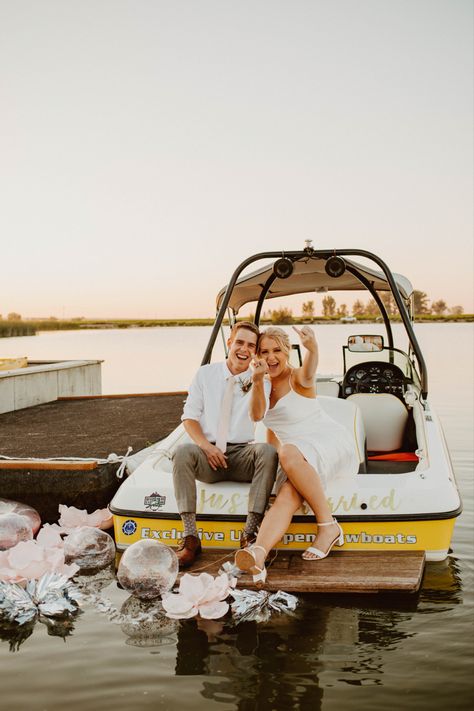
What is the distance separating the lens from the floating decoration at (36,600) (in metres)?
4.12

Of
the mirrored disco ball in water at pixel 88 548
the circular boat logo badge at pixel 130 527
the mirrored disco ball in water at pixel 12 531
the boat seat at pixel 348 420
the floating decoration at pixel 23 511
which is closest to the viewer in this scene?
the circular boat logo badge at pixel 130 527

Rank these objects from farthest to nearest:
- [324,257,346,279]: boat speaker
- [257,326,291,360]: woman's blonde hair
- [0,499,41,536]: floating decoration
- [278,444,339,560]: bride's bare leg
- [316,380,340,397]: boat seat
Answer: [316,380,340,397]: boat seat < [324,257,346,279]: boat speaker < [0,499,41,536]: floating decoration < [257,326,291,360]: woman's blonde hair < [278,444,339,560]: bride's bare leg

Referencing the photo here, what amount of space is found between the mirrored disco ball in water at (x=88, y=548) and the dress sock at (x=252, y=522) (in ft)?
3.33

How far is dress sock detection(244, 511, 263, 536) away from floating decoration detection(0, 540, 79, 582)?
102 cm

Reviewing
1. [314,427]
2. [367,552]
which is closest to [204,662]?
[367,552]

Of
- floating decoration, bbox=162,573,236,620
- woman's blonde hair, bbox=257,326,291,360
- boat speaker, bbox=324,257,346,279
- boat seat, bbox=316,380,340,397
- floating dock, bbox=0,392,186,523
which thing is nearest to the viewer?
floating decoration, bbox=162,573,236,620

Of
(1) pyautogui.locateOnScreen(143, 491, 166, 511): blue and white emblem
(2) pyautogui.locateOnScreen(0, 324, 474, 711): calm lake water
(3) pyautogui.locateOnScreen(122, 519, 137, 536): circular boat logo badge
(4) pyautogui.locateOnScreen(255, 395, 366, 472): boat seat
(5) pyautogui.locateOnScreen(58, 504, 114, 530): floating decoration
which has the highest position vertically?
(4) pyautogui.locateOnScreen(255, 395, 366, 472): boat seat

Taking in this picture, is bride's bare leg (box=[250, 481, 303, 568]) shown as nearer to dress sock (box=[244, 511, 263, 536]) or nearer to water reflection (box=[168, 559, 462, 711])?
dress sock (box=[244, 511, 263, 536])

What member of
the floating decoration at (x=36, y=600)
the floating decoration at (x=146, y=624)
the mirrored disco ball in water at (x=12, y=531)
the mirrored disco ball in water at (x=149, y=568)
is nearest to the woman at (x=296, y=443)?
the mirrored disco ball in water at (x=149, y=568)

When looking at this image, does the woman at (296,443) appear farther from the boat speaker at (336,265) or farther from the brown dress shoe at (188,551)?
the boat speaker at (336,265)

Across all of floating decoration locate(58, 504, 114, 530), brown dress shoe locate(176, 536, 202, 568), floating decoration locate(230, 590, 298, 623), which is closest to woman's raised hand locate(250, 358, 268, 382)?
brown dress shoe locate(176, 536, 202, 568)

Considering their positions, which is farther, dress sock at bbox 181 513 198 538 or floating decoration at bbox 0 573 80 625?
dress sock at bbox 181 513 198 538

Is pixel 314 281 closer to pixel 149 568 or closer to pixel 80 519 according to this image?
pixel 80 519

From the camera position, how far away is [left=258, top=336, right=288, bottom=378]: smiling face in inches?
176
